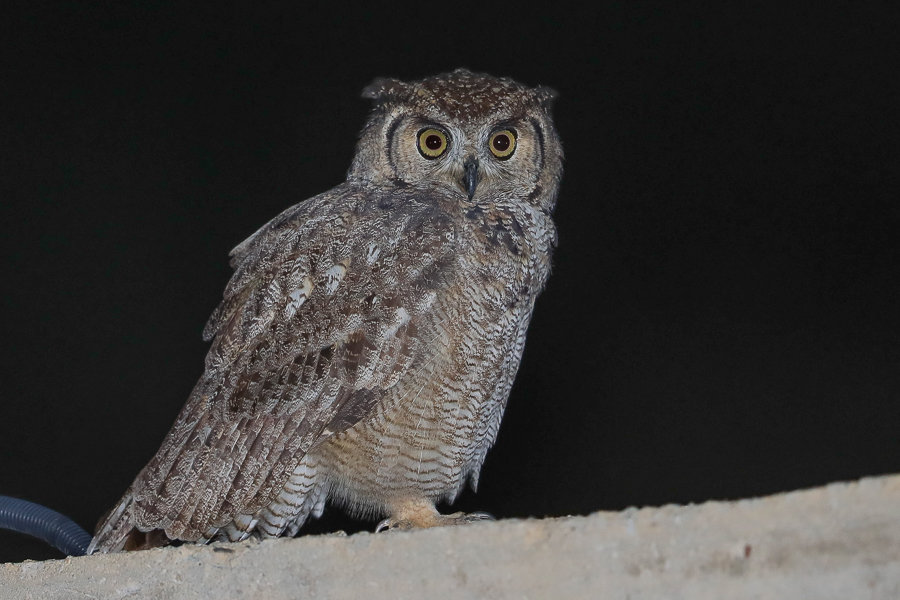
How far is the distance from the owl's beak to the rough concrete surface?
736 millimetres

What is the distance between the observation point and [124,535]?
5.58 feet

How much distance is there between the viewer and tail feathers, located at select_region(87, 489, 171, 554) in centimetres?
170

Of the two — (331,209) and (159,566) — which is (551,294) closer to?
(331,209)

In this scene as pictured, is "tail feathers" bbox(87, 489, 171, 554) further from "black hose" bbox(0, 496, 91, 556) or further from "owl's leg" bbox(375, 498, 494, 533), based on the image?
"owl's leg" bbox(375, 498, 494, 533)

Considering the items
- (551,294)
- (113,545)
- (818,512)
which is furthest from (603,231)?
(818,512)

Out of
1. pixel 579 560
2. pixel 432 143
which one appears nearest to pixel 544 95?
pixel 432 143

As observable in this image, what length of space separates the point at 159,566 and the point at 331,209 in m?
0.72

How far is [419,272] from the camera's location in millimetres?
1656

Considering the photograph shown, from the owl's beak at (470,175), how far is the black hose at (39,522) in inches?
40.0

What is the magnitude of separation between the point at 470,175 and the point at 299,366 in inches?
18.4

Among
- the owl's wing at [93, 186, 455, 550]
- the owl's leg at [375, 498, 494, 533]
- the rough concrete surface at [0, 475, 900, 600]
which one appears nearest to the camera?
the rough concrete surface at [0, 475, 900, 600]

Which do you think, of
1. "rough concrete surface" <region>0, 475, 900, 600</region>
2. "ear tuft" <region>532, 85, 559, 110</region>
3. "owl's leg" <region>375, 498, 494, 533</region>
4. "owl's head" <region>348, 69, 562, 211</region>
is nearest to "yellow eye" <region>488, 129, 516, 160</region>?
"owl's head" <region>348, 69, 562, 211</region>

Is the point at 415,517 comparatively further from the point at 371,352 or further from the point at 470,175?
the point at 470,175

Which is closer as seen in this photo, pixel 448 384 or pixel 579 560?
pixel 579 560
